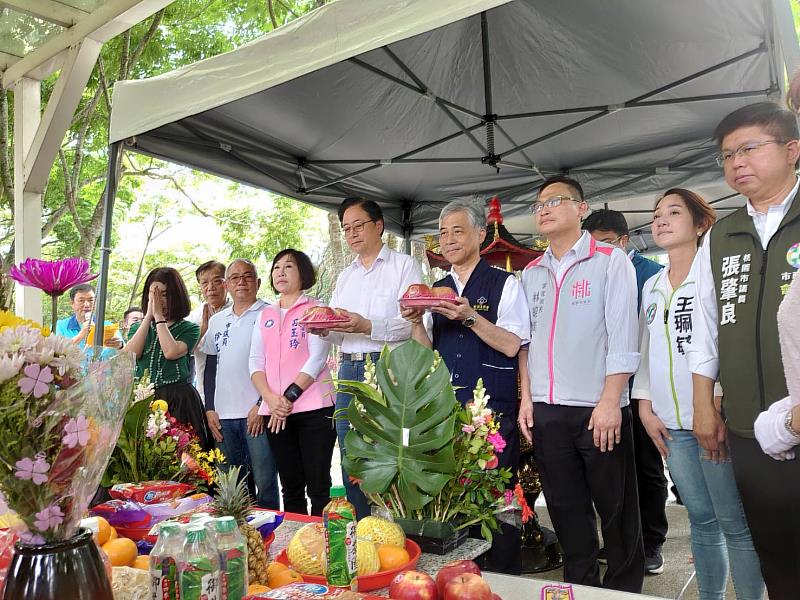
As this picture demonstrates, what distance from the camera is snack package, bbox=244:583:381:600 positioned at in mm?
954

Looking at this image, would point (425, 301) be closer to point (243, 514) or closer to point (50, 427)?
point (243, 514)

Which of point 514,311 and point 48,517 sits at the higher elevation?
point 514,311

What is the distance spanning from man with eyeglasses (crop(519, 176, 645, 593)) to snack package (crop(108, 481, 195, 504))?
133 cm

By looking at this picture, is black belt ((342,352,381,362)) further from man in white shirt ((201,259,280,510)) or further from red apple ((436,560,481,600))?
red apple ((436,560,481,600))

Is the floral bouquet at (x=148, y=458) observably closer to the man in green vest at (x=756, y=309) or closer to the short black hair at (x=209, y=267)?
the man in green vest at (x=756, y=309)

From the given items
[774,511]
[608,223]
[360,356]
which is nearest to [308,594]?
[774,511]

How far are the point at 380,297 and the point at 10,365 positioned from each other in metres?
2.21

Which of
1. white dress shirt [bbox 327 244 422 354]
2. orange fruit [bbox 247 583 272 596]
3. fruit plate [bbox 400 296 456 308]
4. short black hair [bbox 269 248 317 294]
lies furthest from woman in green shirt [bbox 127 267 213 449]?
orange fruit [bbox 247 583 272 596]

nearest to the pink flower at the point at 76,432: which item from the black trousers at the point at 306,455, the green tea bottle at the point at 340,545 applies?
the green tea bottle at the point at 340,545

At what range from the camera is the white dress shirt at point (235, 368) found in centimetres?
328

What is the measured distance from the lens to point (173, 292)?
3400 mm

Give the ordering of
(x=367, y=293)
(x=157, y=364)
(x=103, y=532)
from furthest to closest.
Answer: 1. (x=157, y=364)
2. (x=367, y=293)
3. (x=103, y=532)

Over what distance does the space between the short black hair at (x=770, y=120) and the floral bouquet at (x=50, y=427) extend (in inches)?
66.7

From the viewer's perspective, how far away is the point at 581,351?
232 centimetres
